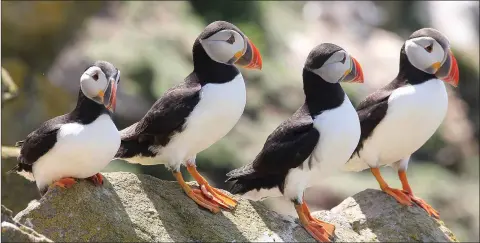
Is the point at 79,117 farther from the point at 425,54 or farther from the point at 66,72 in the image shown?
the point at 66,72

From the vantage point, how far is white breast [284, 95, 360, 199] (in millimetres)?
4758

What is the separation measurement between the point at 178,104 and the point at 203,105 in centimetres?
14

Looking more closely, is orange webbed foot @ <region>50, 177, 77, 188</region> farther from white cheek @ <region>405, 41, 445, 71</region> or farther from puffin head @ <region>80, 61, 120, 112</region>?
white cheek @ <region>405, 41, 445, 71</region>

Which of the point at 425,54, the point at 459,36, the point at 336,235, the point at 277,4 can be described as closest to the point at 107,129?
the point at 336,235

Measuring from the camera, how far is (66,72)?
38.6ft

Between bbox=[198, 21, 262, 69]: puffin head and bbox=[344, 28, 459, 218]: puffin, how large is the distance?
0.95 meters

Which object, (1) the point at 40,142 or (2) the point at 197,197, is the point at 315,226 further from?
(1) the point at 40,142

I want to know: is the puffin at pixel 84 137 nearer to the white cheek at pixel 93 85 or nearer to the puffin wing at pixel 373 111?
the white cheek at pixel 93 85

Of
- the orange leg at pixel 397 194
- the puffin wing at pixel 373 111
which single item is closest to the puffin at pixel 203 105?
the puffin wing at pixel 373 111

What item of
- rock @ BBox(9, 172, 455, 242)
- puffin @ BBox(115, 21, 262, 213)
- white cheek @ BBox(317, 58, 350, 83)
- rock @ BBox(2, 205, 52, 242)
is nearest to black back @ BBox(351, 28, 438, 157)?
rock @ BBox(9, 172, 455, 242)

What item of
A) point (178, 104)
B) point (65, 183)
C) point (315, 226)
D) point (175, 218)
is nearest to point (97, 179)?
point (65, 183)

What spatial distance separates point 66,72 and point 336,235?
7.37 m

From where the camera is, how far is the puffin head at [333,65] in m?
4.84

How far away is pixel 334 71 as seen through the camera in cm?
484
